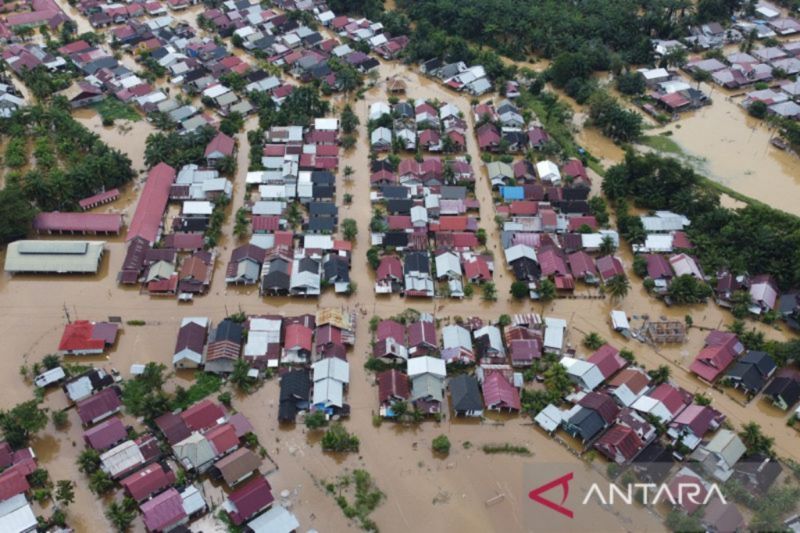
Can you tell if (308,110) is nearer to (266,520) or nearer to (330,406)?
(330,406)

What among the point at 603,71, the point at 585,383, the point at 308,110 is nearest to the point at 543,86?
the point at 603,71

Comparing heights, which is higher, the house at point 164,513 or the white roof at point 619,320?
the house at point 164,513

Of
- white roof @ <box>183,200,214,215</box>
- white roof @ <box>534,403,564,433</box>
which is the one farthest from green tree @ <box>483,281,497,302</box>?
white roof @ <box>183,200,214,215</box>

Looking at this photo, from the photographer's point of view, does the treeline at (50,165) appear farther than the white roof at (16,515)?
Yes

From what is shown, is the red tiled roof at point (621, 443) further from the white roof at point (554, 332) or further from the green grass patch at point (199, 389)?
the green grass patch at point (199, 389)

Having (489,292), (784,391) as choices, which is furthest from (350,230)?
(784,391)

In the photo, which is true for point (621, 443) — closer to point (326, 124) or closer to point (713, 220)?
point (713, 220)

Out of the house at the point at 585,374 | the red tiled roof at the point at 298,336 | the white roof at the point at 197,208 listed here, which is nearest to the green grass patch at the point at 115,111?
the white roof at the point at 197,208

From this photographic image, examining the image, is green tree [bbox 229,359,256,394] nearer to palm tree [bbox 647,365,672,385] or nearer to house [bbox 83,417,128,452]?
house [bbox 83,417,128,452]
